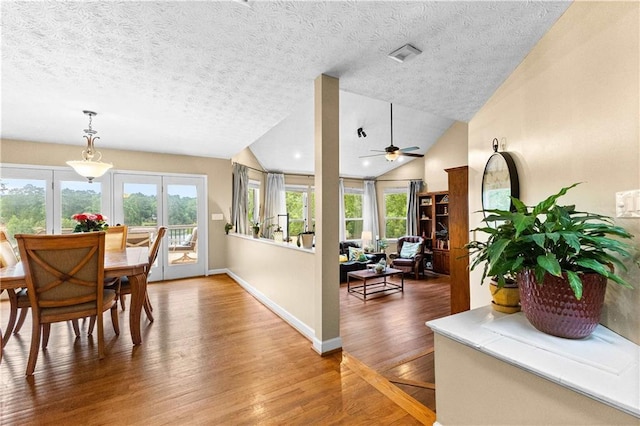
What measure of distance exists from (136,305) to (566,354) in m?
3.15

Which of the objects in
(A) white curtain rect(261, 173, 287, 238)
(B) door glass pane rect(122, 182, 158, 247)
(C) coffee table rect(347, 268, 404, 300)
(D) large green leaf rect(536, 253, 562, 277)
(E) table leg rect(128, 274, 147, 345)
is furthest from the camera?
(A) white curtain rect(261, 173, 287, 238)

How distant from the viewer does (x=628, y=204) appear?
119cm

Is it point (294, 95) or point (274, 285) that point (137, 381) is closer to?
point (274, 285)

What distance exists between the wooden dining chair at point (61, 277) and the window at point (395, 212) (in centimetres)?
718

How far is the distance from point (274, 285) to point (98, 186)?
3741 millimetres

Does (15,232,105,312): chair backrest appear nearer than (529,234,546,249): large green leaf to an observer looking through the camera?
No

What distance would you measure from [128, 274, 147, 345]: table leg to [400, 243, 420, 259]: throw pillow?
205 inches

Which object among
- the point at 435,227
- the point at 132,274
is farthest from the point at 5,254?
the point at 435,227

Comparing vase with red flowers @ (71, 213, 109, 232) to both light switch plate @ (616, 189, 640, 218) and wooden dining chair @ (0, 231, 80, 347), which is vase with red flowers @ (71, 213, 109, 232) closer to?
wooden dining chair @ (0, 231, 80, 347)

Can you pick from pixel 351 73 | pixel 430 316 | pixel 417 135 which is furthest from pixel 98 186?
pixel 417 135

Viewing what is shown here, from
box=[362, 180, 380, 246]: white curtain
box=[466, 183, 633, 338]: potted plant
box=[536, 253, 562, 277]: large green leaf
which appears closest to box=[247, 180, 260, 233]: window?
box=[362, 180, 380, 246]: white curtain

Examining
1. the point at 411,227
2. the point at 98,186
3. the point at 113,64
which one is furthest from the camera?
the point at 411,227

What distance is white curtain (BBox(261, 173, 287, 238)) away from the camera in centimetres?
687

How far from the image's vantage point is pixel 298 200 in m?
7.66
